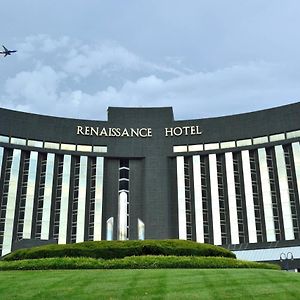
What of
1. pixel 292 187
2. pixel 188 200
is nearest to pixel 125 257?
pixel 188 200

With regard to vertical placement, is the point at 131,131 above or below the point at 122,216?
above

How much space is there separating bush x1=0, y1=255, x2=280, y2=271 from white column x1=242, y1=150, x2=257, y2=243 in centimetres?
3835

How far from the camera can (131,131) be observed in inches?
2980

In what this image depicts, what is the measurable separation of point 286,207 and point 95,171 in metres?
30.0

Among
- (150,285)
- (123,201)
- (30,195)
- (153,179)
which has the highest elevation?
(153,179)

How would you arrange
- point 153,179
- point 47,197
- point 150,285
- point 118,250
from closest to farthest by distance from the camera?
1. point 150,285
2. point 118,250
3. point 47,197
4. point 153,179

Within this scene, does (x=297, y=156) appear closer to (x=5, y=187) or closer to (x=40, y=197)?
(x=40, y=197)

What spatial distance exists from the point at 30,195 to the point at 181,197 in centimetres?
2339

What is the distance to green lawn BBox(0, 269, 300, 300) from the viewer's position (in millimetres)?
17844

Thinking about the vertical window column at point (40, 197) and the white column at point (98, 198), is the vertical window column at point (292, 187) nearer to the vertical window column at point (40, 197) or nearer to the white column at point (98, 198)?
the white column at point (98, 198)

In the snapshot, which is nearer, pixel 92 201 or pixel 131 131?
pixel 92 201

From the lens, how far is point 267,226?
66188 mm

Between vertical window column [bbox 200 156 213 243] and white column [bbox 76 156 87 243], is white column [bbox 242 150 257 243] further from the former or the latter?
white column [bbox 76 156 87 243]

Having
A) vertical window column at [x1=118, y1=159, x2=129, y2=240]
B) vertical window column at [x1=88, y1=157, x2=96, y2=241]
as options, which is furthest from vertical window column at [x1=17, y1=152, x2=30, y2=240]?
vertical window column at [x1=118, y1=159, x2=129, y2=240]
